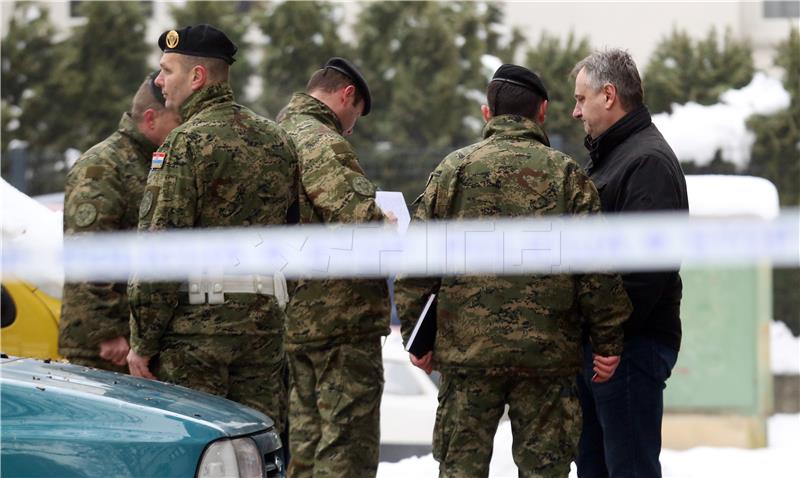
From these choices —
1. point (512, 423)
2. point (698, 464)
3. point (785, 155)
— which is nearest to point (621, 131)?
point (512, 423)

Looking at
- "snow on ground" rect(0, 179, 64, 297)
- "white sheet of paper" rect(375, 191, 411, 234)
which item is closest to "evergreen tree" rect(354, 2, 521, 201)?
"snow on ground" rect(0, 179, 64, 297)

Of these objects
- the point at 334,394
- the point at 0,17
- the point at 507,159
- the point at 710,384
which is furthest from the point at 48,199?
the point at 0,17

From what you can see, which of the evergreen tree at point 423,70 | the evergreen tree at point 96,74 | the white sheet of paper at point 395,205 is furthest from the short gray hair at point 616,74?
the evergreen tree at point 96,74

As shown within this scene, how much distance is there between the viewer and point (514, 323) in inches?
192

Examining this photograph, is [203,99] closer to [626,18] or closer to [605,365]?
[605,365]

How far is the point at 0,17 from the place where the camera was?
22.1 m

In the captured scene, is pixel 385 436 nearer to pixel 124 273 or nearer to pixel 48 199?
pixel 124 273

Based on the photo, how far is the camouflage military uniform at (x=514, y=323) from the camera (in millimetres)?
4871

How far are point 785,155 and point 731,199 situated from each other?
7.36 metres

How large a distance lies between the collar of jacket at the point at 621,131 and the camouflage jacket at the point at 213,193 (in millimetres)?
1162

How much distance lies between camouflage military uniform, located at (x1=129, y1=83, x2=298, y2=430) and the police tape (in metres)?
0.07

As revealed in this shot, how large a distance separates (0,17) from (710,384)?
53.0 ft

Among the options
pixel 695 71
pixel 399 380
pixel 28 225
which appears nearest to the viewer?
pixel 28 225

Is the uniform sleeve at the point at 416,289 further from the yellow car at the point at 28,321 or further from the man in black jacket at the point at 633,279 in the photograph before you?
the yellow car at the point at 28,321
